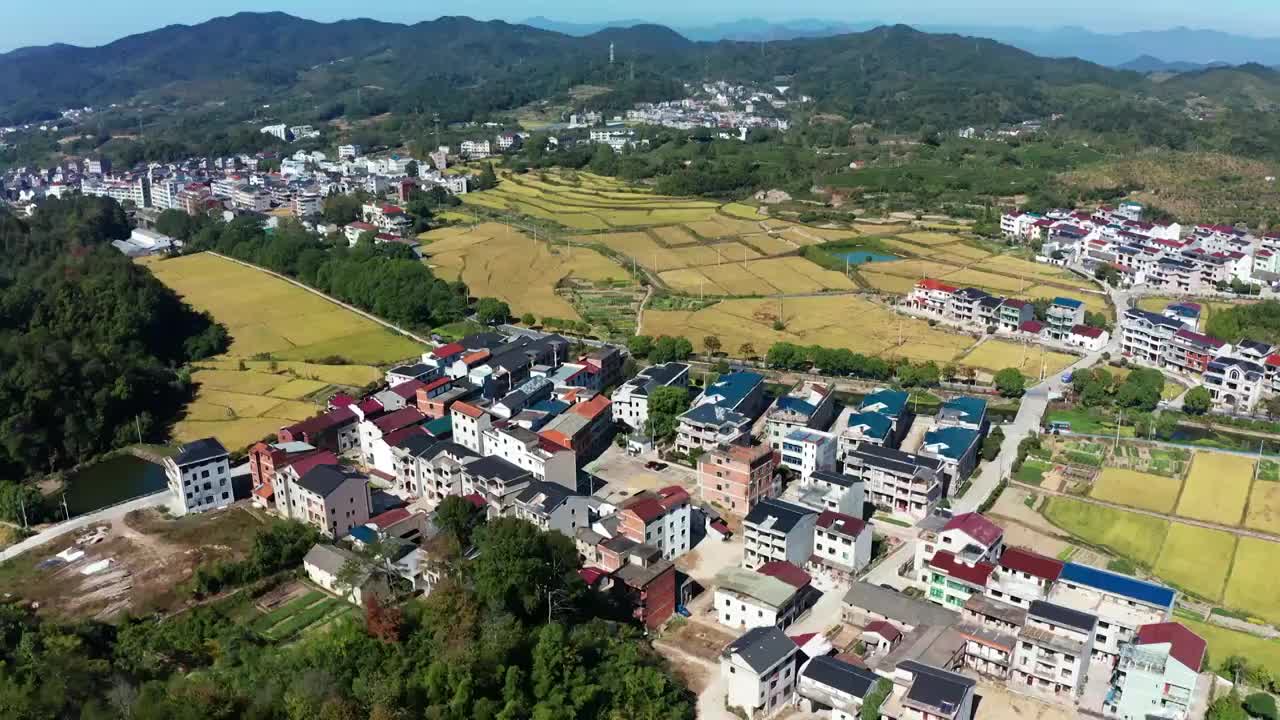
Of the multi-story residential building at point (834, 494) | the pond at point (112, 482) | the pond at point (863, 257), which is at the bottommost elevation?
the pond at point (112, 482)

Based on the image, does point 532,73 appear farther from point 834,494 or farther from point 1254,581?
point 1254,581

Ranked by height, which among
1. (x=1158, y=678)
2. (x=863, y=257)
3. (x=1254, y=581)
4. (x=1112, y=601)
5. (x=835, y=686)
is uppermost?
(x=863, y=257)

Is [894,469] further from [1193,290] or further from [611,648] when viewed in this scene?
[1193,290]

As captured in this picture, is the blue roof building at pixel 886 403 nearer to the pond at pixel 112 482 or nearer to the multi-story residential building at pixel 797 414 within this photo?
the multi-story residential building at pixel 797 414

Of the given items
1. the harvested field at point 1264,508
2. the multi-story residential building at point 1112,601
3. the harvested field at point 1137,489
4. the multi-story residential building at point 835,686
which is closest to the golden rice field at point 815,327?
the harvested field at point 1137,489

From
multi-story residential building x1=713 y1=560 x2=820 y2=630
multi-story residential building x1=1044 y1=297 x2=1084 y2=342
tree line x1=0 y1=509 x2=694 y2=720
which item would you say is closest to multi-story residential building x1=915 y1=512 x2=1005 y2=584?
multi-story residential building x1=713 y1=560 x2=820 y2=630

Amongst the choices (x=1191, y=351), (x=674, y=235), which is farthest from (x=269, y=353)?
(x=1191, y=351)

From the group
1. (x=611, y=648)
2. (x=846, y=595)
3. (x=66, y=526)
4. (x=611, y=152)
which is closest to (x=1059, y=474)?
(x=846, y=595)
